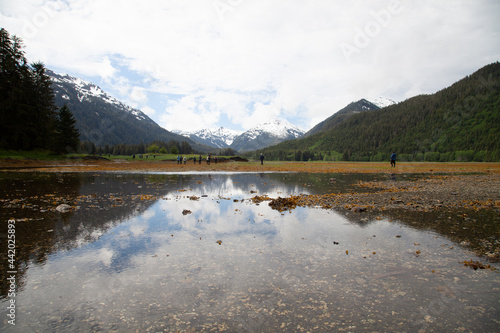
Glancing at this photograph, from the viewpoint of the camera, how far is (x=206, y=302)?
5352 mm

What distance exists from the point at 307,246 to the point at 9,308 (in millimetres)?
7779

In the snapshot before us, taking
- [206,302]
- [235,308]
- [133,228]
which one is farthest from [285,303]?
[133,228]

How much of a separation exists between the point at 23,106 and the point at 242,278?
86877mm

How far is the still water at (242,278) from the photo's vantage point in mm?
4734

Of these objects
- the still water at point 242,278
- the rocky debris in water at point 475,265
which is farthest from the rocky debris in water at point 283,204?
the rocky debris in water at point 475,265

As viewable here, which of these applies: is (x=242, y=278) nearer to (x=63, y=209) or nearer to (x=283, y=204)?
(x=283, y=204)

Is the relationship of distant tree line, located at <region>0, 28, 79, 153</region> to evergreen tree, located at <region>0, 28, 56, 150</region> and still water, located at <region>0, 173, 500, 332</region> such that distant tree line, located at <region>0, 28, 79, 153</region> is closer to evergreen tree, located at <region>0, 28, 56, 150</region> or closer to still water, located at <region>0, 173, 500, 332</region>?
evergreen tree, located at <region>0, 28, 56, 150</region>

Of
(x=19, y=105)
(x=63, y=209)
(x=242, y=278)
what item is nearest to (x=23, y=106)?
(x=19, y=105)

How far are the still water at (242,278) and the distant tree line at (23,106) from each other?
72.3 meters

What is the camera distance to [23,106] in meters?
66.5

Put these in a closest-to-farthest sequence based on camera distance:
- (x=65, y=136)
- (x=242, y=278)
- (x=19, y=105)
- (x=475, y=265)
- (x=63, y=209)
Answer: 1. (x=242, y=278)
2. (x=475, y=265)
3. (x=63, y=209)
4. (x=19, y=105)
5. (x=65, y=136)

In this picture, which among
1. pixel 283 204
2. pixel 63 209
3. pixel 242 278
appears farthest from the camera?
pixel 283 204

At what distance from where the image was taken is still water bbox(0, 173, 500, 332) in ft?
15.5

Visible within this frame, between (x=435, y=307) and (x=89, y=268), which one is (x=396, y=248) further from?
(x=89, y=268)
